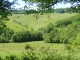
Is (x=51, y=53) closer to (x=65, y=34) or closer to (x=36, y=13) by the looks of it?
(x=36, y=13)

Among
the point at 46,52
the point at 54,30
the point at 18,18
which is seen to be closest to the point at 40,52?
the point at 46,52

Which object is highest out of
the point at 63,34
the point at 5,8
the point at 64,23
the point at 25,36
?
the point at 5,8

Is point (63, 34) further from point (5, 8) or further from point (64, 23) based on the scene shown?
point (5, 8)

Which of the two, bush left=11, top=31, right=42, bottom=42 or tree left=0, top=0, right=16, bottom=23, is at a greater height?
tree left=0, top=0, right=16, bottom=23

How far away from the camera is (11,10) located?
66.9 feet

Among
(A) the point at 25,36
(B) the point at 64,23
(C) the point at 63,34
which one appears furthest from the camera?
(B) the point at 64,23

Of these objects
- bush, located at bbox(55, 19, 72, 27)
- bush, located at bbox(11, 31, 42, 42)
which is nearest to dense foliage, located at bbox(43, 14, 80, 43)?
bush, located at bbox(11, 31, 42, 42)

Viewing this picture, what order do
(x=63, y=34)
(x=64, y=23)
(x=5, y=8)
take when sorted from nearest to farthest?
(x=5, y=8)
(x=63, y=34)
(x=64, y=23)

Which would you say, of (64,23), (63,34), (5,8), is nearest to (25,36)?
(63,34)

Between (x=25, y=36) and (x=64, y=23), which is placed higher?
(x=64, y=23)

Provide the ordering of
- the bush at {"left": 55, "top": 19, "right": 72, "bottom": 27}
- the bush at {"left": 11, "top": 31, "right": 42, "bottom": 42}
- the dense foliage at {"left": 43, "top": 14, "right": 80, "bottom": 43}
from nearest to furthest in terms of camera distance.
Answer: the dense foliage at {"left": 43, "top": 14, "right": 80, "bottom": 43}, the bush at {"left": 11, "top": 31, "right": 42, "bottom": 42}, the bush at {"left": 55, "top": 19, "right": 72, "bottom": 27}

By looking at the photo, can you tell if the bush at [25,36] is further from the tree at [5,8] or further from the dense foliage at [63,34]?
the tree at [5,8]

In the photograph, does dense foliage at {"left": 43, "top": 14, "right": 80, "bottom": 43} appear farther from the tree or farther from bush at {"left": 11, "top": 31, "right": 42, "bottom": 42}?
the tree

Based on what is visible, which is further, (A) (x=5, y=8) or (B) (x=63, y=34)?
(B) (x=63, y=34)
